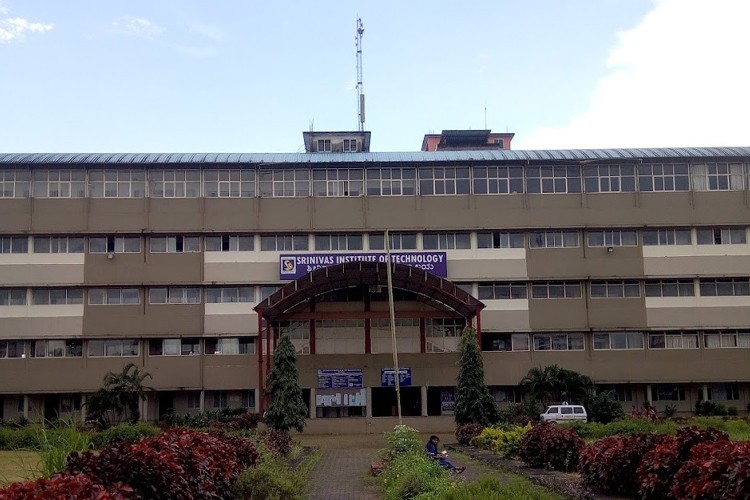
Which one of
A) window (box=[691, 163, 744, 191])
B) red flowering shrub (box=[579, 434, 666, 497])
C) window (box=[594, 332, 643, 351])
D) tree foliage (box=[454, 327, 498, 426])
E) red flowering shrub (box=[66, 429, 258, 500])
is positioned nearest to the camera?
red flowering shrub (box=[66, 429, 258, 500])

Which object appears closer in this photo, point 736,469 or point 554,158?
point 736,469

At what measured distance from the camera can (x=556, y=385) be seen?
1773 inches

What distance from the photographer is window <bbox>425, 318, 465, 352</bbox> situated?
50.5 m

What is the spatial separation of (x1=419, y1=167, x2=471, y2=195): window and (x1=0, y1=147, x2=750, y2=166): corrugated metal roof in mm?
618

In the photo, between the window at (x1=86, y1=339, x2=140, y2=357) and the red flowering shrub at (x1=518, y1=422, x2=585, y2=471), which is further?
the window at (x1=86, y1=339, x2=140, y2=357)

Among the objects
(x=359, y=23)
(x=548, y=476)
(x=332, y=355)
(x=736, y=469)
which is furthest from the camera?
(x=359, y=23)

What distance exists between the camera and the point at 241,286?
165 feet

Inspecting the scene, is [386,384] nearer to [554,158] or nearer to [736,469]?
[554,158]

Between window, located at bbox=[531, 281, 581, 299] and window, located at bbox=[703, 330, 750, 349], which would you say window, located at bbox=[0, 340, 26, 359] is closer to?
window, located at bbox=[531, 281, 581, 299]

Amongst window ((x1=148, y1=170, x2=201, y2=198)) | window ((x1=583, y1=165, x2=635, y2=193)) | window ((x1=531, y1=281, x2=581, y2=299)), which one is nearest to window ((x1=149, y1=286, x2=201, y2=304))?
window ((x1=148, y1=170, x2=201, y2=198))

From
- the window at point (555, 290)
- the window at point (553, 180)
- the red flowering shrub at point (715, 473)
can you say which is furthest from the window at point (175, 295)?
the red flowering shrub at point (715, 473)

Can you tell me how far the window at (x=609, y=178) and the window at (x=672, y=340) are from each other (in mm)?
8969

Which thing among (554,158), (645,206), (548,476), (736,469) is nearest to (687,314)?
(645,206)

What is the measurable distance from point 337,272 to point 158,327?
39.7 feet
